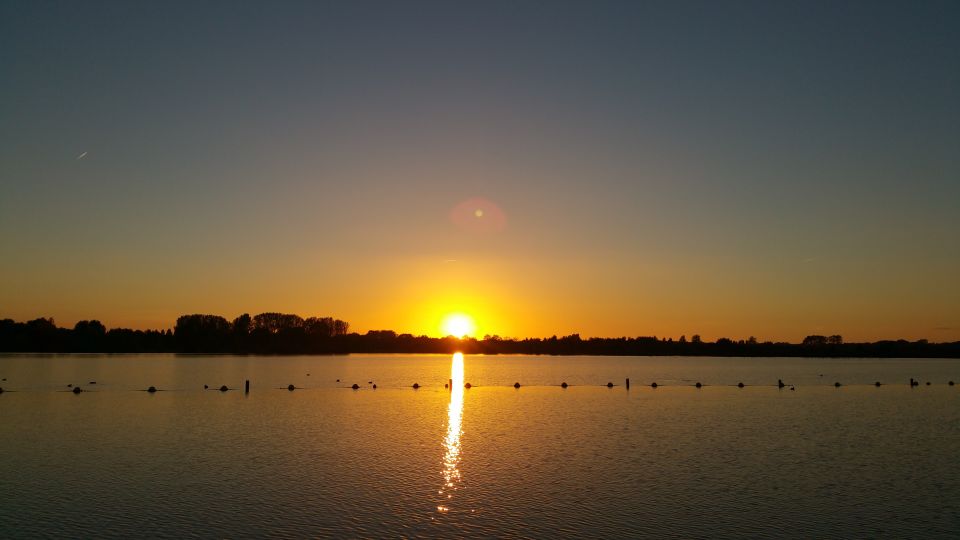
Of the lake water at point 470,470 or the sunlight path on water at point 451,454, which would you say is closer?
the lake water at point 470,470

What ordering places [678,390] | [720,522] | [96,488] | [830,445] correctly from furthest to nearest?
1. [678,390]
2. [830,445]
3. [96,488]
4. [720,522]

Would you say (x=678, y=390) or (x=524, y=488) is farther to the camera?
(x=678, y=390)

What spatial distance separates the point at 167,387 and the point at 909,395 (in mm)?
110145

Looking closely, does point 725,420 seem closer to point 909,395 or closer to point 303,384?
point 909,395

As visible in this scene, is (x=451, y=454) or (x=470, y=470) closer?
(x=470, y=470)

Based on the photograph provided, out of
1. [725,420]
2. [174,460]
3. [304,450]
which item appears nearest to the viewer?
[174,460]

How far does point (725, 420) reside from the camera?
64438 mm

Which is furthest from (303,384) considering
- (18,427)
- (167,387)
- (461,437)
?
(461,437)

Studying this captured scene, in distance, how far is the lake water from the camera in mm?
26562

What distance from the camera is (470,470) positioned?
125 ft

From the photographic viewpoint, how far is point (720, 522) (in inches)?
1057

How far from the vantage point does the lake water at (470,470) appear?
26.6 meters

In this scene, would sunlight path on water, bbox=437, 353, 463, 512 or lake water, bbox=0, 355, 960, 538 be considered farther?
sunlight path on water, bbox=437, 353, 463, 512

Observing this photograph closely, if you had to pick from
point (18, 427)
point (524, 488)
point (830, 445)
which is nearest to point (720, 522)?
point (524, 488)
